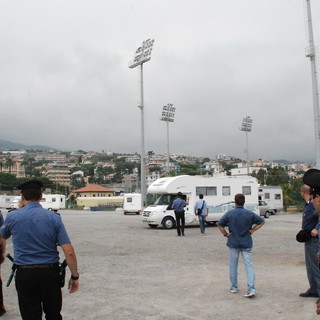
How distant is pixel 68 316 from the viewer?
5.89m

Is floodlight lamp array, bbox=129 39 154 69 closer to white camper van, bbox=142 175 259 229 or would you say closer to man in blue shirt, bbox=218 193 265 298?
white camper van, bbox=142 175 259 229

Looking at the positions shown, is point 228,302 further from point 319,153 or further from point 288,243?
point 319,153

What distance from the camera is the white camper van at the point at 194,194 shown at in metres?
21.2

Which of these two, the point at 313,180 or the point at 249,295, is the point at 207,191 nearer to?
the point at 249,295

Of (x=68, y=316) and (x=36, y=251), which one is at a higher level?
(x=36, y=251)

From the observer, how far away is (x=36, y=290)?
3943 millimetres

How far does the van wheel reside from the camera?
21016mm

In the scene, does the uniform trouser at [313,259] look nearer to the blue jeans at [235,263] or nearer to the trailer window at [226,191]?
the blue jeans at [235,263]

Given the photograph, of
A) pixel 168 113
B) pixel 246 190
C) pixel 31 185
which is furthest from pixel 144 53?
pixel 31 185

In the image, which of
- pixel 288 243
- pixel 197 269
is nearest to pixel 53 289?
pixel 197 269

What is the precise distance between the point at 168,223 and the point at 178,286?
1344 centimetres

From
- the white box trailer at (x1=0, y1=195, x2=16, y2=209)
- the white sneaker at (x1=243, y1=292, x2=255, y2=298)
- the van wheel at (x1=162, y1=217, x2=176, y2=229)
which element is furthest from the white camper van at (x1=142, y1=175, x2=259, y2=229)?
the white box trailer at (x1=0, y1=195, x2=16, y2=209)

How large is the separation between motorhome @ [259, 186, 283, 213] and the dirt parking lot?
28.0 metres

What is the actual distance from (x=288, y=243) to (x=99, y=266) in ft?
24.1
